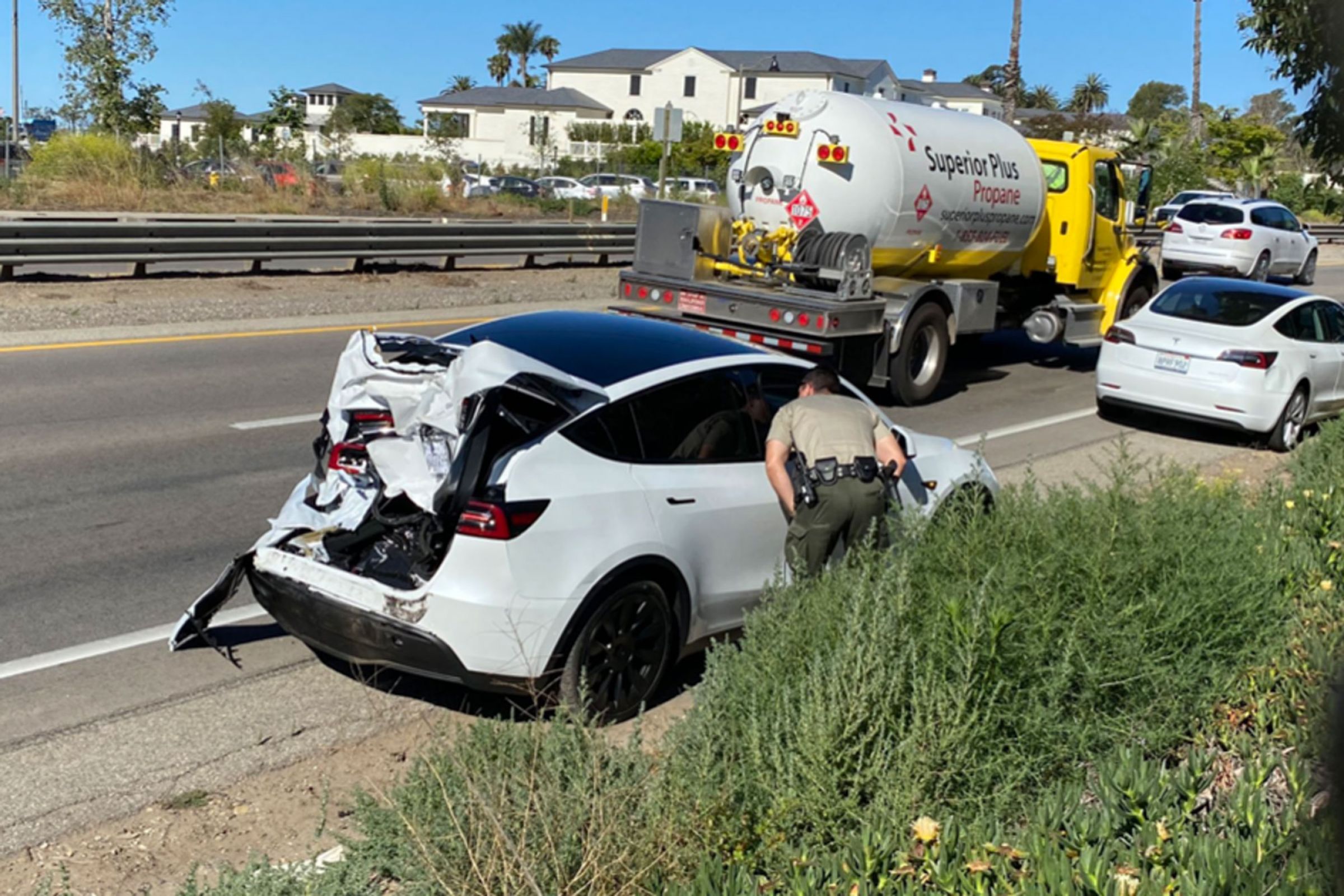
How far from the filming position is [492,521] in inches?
223

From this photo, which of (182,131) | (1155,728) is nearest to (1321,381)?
(1155,728)

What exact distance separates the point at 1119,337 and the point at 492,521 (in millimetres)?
9979

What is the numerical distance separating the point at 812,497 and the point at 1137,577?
1.59 meters

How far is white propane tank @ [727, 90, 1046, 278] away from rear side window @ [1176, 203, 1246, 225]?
59.9ft

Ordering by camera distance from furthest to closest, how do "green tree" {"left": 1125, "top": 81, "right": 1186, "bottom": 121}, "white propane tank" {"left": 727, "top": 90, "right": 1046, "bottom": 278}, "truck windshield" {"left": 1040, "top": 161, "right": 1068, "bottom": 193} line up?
1. "green tree" {"left": 1125, "top": 81, "right": 1186, "bottom": 121}
2. "truck windshield" {"left": 1040, "top": 161, "right": 1068, "bottom": 193}
3. "white propane tank" {"left": 727, "top": 90, "right": 1046, "bottom": 278}

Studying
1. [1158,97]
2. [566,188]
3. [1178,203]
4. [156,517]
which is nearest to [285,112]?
[566,188]

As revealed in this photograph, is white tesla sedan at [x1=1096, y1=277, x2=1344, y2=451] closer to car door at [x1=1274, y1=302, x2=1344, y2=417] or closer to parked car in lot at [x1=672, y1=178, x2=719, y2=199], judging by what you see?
car door at [x1=1274, y1=302, x2=1344, y2=417]

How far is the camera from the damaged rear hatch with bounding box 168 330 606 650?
226 inches

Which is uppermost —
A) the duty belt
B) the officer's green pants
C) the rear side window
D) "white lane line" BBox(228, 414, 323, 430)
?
the rear side window

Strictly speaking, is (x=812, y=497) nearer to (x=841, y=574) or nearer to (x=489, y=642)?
(x=841, y=574)

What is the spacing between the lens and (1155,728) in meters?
5.10

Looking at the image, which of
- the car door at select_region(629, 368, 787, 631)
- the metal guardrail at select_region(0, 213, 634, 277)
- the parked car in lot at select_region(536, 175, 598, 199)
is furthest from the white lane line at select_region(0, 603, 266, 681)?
the parked car in lot at select_region(536, 175, 598, 199)

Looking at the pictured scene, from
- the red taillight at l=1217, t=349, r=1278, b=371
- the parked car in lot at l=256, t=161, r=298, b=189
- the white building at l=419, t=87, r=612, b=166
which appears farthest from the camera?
the white building at l=419, t=87, r=612, b=166

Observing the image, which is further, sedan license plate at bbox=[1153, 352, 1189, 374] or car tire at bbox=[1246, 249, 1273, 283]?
car tire at bbox=[1246, 249, 1273, 283]
